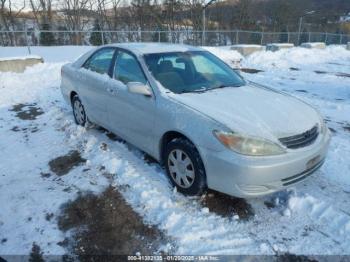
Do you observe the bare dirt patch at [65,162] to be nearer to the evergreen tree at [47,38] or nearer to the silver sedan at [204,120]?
the silver sedan at [204,120]

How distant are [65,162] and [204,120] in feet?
7.59

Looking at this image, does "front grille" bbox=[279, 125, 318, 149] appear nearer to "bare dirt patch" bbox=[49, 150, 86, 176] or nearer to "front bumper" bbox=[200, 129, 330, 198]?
"front bumper" bbox=[200, 129, 330, 198]

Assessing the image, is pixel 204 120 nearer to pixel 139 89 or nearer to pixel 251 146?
pixel 251 146

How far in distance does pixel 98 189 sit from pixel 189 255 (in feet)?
4.87

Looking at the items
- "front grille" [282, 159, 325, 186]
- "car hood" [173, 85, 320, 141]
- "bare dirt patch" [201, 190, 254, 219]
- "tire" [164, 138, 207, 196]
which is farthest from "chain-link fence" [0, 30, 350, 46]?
"front grille" [282, 159, 325, 186]

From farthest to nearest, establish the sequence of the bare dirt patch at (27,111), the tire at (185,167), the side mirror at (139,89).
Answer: the bare dirt patch at (27,111) < the side mirror at (139,89) < the tire at (185,167)

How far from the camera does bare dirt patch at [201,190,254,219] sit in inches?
127

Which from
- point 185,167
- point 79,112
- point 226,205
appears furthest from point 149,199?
point 79,112

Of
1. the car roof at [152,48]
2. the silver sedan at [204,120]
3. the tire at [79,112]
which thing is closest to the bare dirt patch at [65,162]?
the silver sedan at [204,120]

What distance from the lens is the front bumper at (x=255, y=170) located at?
2.81 metres

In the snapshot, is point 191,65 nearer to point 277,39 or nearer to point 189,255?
point 189,255

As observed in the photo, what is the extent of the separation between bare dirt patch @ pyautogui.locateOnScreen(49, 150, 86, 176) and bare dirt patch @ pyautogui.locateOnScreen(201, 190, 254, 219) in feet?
6.28

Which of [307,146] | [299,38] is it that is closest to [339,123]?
[307,146]

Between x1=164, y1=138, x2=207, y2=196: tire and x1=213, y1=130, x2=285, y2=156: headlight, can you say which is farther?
x1=164, y1=138, x2=207, y2=196: tire
